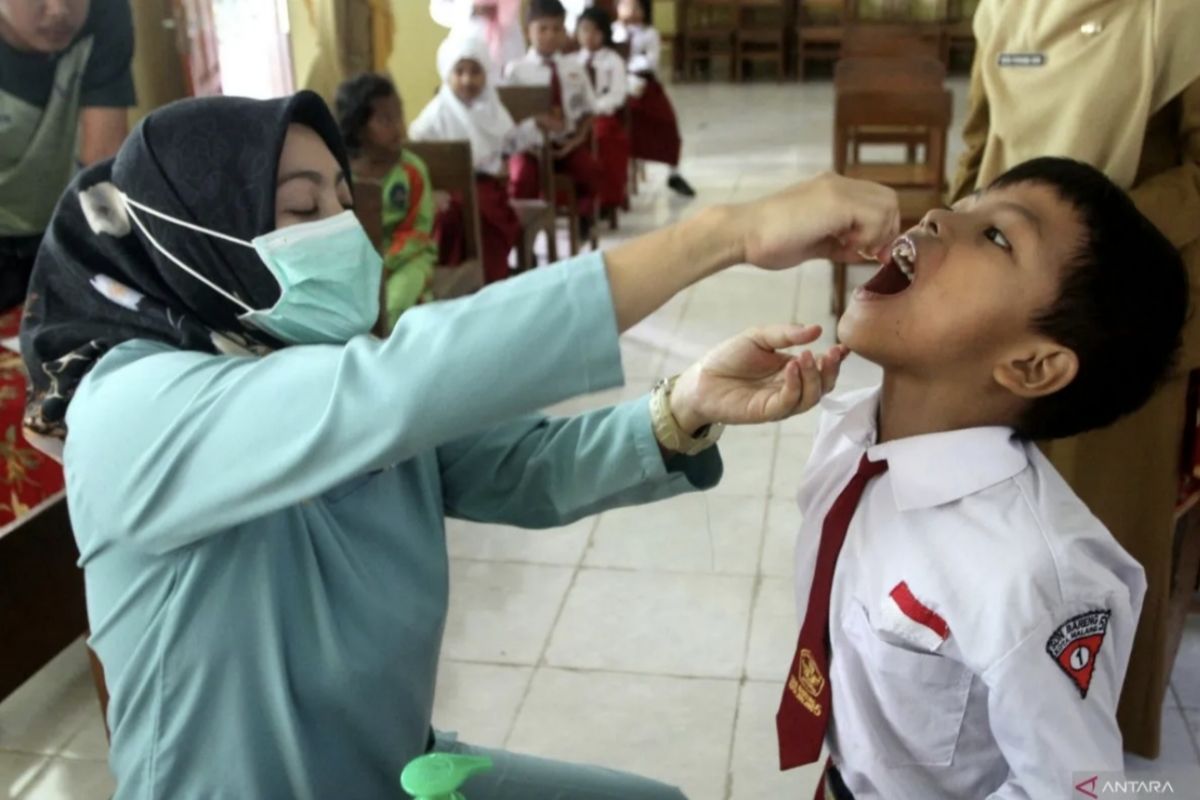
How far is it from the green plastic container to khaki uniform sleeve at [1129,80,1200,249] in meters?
1.31

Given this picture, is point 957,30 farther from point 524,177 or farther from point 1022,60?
point 1022,60

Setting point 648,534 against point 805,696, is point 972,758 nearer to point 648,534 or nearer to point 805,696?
point 805,696

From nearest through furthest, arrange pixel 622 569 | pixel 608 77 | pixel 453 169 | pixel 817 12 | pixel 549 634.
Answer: pixel 549 634 → pixel 622 569 → pixel 453 169 → pixel 608 77 → pixel 817 12

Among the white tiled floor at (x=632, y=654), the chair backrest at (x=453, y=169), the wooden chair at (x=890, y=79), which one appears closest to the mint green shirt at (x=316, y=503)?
the white tiled floor at (x=632, y=654)

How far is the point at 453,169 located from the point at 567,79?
2146mm

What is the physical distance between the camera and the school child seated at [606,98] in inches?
226

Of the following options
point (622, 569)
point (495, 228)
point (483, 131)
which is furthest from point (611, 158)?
point (622, 569)

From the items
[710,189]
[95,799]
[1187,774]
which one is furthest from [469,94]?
[1187,774]

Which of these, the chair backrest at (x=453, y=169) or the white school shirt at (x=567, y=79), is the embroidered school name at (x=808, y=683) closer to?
the chair backrest at (x=453, y=169)

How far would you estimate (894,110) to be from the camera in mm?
4188

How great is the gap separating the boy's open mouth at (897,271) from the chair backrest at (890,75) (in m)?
3.31

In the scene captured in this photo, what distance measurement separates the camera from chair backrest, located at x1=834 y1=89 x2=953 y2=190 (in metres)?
4.16

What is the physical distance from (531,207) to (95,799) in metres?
2.94

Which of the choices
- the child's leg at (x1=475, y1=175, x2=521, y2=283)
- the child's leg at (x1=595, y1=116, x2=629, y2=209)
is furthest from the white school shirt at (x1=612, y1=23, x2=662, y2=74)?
the child's leg at (x1=475, y1=175, x2=521, y2=283)
